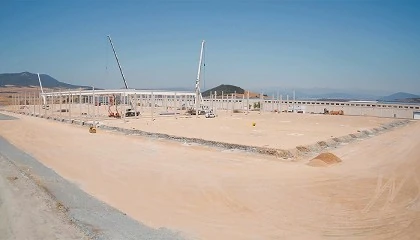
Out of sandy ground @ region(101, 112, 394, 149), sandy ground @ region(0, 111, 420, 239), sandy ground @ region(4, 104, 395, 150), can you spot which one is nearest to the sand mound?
sandy ground @ region(0, 111, 420, 239)

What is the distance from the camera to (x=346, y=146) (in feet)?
51.5

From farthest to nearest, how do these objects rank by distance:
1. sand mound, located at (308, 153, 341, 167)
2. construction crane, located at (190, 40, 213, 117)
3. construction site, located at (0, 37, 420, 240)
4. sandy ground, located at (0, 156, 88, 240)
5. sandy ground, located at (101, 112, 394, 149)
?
1. construction crane, located at (190, 40, 213, 117)
2. sandy ground, located at (101, 112, 394, 149)
3. sand mound, located at (308, 153, 341, 167)
4. construction site, located at (0, 37, 420, 240)
5. sandy ground, located at (0, 156, 88, 240)

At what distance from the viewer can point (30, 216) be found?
6.00m

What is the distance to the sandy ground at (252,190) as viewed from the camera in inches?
232

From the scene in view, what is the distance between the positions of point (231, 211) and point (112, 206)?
2.27 metres

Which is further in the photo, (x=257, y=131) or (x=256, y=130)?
(x=256, y=130)

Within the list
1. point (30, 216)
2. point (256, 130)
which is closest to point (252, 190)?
point (30, 216)

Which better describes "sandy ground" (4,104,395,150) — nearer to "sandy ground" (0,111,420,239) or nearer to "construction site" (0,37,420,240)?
"construction site" (0,37,420,240)

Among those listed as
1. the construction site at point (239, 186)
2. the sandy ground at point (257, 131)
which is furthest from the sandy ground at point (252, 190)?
the sandy ground at point (257, 131)

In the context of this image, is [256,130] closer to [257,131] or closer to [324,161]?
[257,131]

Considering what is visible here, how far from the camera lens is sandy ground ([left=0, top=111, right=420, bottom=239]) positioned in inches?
232

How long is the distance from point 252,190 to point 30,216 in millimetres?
4456

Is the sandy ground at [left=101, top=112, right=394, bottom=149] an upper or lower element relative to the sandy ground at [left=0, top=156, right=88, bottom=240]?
upper

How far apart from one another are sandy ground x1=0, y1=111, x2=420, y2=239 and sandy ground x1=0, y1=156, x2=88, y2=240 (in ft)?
3.79
